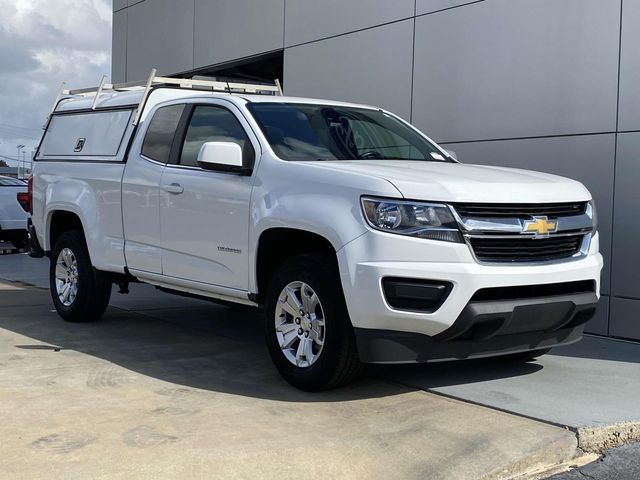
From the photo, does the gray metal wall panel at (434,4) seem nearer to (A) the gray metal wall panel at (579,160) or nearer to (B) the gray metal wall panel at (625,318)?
(A) the gray metal wall panel at (579,160)

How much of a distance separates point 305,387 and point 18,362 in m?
2.30

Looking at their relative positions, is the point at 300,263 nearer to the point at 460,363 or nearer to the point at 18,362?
the point at 460,363

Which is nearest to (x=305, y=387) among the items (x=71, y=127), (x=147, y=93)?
(x=147, y=93)

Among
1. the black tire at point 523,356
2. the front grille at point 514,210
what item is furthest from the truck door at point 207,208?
the black tire at point 523,356

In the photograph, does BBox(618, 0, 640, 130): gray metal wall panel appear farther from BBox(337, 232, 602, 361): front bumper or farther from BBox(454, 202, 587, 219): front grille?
BBox(337, 232, 602, 361): front bumper

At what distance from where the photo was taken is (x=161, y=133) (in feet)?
22.2

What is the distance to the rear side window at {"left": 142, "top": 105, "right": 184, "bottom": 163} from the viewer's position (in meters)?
6.64

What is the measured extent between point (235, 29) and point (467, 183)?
937cm

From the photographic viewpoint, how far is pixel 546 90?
8266 millimetres

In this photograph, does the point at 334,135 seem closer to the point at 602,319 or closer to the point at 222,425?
the point at 222,425

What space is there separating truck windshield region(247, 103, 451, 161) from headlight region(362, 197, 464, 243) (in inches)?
42.3

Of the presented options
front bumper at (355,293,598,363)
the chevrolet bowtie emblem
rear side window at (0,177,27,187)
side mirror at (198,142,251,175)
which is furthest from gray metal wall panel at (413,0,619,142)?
rear side window at (0,177,27,187)

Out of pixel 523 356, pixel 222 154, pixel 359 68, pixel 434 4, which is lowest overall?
pixel 523 356

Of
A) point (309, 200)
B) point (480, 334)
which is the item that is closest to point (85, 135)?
point (309, 200)
